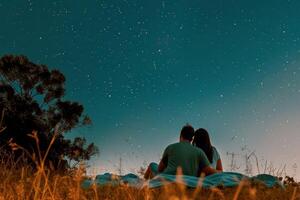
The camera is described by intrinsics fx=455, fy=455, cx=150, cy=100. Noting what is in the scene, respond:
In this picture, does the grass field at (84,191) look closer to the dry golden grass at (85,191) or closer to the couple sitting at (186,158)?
the dry golden grass at (85,191)

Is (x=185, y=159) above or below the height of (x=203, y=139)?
below

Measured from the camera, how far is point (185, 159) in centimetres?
698

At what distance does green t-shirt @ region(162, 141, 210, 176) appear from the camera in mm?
7000

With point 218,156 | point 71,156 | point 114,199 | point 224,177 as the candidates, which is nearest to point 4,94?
point 71,156

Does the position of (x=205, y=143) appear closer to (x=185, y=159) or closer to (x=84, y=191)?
(x=185, y=159)

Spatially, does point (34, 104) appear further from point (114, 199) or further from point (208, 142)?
point (114, 199)

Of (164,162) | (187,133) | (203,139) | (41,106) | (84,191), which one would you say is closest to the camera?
(84,191)

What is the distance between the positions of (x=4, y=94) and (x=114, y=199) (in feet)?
50.6

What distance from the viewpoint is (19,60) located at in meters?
19.6

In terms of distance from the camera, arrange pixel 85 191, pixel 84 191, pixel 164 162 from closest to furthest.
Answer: pixel 85 191
pixel 84 191
pixel 164 162

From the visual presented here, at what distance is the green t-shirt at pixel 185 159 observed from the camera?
23.0 feet

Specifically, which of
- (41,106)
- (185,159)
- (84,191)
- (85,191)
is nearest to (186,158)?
(185,159)

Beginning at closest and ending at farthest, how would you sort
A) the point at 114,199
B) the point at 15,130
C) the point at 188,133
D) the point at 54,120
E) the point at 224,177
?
the point at 114,199 → the point at 224,177 → the point at 188,133 → the point at 15,130 → the point at 54,120

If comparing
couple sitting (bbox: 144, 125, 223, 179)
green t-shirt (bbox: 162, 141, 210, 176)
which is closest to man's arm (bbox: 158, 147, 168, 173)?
couple sitting (bbox: 144, 125, 223, 179)
